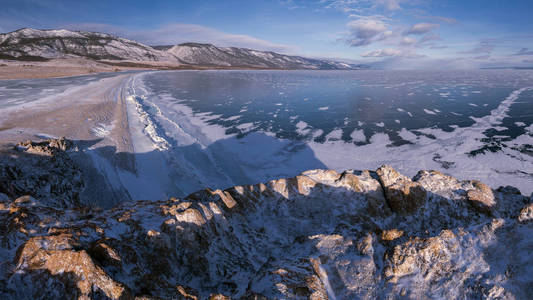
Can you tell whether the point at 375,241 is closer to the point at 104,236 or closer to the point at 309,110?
the point at 104,236

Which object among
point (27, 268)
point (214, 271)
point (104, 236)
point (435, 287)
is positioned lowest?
point (214, 271)

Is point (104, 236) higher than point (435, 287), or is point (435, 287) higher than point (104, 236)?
point (104, 236)

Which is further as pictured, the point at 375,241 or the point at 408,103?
the point at 408,103

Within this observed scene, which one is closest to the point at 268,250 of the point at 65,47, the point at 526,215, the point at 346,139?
the point at 526,215

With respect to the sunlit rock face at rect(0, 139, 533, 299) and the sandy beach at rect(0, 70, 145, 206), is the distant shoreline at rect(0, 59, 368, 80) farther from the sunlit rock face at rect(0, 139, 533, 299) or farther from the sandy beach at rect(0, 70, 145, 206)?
the sunlit rock face at rect(0, 139, 533, 299)

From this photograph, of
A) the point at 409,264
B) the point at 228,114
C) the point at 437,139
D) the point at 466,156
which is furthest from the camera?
the point at 228,114

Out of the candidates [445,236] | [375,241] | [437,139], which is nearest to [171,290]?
[375,241]

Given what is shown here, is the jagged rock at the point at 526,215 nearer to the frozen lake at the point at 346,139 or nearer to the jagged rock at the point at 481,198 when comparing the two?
the jagged rock at the point at 481,198

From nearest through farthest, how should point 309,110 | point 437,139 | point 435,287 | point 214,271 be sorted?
point 435,287
point 214,271
point 437,139
point 309,110
